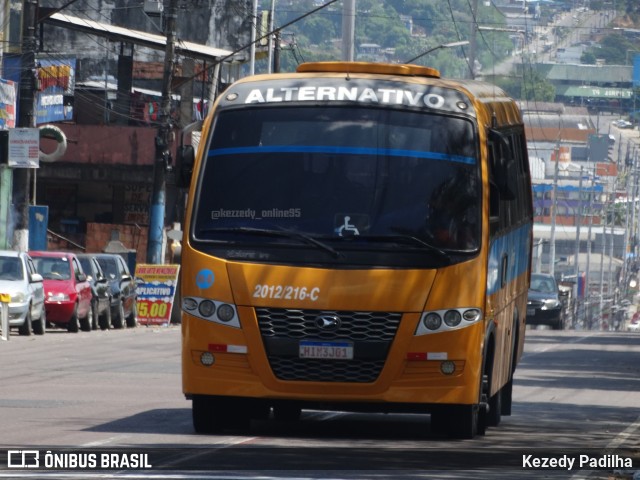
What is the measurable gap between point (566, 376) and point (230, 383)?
13.9 m

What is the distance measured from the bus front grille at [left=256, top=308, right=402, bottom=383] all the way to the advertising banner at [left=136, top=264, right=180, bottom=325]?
85.7ft

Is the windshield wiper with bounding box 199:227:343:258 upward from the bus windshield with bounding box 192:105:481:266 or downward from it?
downward

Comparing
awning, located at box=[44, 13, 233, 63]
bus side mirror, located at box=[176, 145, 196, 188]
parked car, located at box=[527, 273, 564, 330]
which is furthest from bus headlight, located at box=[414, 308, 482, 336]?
awning, located at box=[44, 13, 233, 63]

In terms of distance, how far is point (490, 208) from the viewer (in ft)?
47.3

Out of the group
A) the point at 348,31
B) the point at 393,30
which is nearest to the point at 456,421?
the point at 348,31

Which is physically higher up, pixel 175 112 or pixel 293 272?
pixel 293 272

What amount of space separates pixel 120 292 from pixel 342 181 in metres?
25.2

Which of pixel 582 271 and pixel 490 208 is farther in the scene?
A: pixel 582 271

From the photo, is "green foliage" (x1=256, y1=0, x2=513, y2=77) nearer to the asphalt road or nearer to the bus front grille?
the asphalt road

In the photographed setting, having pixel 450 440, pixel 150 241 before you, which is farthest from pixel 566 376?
pixel 150 241

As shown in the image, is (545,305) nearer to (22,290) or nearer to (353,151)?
(22,290)

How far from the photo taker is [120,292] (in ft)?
127

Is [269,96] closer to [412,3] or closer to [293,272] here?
[293,272]

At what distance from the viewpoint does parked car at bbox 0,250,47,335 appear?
3067cm
